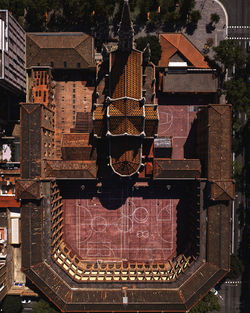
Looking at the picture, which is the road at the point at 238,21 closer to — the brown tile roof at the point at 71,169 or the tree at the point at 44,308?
the brown tile roof at the point at 71,169

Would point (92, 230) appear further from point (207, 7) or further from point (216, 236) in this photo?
point (207, 7)

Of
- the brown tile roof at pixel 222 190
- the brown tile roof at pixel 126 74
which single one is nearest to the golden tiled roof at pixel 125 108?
the brown tile roof at pixel 126 74

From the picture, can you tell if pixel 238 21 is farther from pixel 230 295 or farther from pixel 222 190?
pixel 230 295

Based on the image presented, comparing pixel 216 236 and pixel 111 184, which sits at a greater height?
pixel 111 184

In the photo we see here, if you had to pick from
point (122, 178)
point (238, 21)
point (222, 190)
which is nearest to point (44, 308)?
point (122, 178)

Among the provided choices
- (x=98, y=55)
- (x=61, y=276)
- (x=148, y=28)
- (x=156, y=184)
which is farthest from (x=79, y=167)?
(x=148, y=28)

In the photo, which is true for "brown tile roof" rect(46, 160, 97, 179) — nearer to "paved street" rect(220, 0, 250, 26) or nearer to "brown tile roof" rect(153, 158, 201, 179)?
"brown tile roof" rect(153, 158, 201, 179)

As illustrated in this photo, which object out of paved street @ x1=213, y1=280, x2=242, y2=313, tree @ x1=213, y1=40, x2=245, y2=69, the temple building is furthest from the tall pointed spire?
Result: paved street @ x1=213, y1=280, x2=242, y2=313
